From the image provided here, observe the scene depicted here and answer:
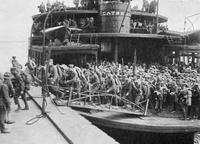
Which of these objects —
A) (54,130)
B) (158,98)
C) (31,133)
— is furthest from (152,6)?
(31,133)

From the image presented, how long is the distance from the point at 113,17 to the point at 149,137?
58.7 ft

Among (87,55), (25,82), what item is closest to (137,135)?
(25,82)

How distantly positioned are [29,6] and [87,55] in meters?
22.6

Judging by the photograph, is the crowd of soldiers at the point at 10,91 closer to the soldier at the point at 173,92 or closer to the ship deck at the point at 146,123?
the ship deck at the point at 146,123

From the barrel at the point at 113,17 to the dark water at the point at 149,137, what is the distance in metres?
16.9

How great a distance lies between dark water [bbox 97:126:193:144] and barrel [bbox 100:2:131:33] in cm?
1692

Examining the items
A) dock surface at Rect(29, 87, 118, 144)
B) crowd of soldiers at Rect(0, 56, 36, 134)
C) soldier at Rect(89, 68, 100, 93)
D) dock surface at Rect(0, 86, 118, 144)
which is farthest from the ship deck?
crowd of soldiers at Rect(0, 56, 36, 134)

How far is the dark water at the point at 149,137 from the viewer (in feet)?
39.0

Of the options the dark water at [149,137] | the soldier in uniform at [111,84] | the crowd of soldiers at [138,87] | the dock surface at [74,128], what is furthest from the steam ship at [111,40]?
the dock surface at [74,128]

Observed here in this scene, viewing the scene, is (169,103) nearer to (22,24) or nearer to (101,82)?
(101,82)

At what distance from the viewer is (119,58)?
27328mm

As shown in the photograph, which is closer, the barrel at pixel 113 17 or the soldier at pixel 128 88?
the soldier at pixel 128 88

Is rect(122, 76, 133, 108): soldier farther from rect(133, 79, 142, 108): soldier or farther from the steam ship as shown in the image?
the steam ship

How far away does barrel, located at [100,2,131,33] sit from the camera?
27312 millimetres
